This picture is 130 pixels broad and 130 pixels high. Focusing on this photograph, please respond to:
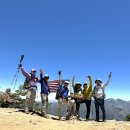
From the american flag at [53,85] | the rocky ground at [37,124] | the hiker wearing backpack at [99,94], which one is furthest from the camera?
the american flag at [53,85]

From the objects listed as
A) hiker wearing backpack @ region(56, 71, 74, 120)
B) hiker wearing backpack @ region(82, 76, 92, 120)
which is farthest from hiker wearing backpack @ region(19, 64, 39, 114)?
hiker wearing backpack @ region(82, 76, 92, 120)

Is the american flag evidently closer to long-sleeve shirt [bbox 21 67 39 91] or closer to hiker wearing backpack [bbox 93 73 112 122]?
long-sleeve shirt [bbox 21 67 39 91]

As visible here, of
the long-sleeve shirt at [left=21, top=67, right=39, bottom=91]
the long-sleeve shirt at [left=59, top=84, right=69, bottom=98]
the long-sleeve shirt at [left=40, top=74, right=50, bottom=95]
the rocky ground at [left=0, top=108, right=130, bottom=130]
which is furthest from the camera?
the long-sleeve shirt at [left=59, top=84, right=69, bottom=98]

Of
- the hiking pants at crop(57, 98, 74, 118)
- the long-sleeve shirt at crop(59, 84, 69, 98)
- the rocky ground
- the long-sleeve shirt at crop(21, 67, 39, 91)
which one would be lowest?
the rocky ground

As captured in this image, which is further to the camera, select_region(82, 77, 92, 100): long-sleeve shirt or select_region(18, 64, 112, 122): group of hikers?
select_region(82, 77, 92, 100): long-sleeve shirt

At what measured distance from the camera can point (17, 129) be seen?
14.1 meters

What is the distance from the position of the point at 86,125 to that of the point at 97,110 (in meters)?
2.49

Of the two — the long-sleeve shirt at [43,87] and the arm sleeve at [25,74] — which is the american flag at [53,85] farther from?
the arm sleeve at [25,74]

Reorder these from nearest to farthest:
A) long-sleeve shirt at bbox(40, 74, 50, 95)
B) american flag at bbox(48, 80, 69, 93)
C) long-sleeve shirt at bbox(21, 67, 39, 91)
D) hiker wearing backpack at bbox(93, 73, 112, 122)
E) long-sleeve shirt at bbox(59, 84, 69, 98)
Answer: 1. long-sleeve shirt at bbox(21, 67, 39, 91)
2. long-sleeve shirt at bbox(40, 74, 50, 95)
3. long-sleeve shirt at bbox(59, 84, 69, 98)
4. hiker wearing backpack at bbox(93, 73, 112, 122)
5. american flag at bbox(48, 80, 69, 93)

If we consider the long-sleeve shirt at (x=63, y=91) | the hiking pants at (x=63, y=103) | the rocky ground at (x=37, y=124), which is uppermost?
the long-sleeve shirt at (x=63, y=91)

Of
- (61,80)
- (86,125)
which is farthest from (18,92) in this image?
(86,125)

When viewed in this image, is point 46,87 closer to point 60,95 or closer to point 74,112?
point 60,95

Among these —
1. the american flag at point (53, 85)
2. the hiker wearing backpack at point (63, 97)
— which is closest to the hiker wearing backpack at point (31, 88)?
the hiker wearing backpack at point (63, 97)

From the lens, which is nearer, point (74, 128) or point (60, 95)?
point (74, 128)
